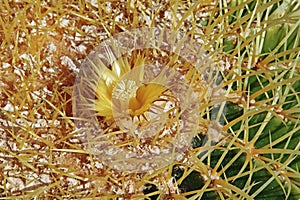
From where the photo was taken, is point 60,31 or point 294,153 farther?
point 60,31

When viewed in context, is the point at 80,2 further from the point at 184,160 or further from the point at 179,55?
the point at 184,160

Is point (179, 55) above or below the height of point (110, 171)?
above

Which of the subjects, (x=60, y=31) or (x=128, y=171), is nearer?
(x=128, y=171)

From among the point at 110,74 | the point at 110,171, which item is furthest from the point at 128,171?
the point at 110,74

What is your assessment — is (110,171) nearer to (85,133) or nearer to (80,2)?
(85,133)

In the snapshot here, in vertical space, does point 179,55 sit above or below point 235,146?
above
